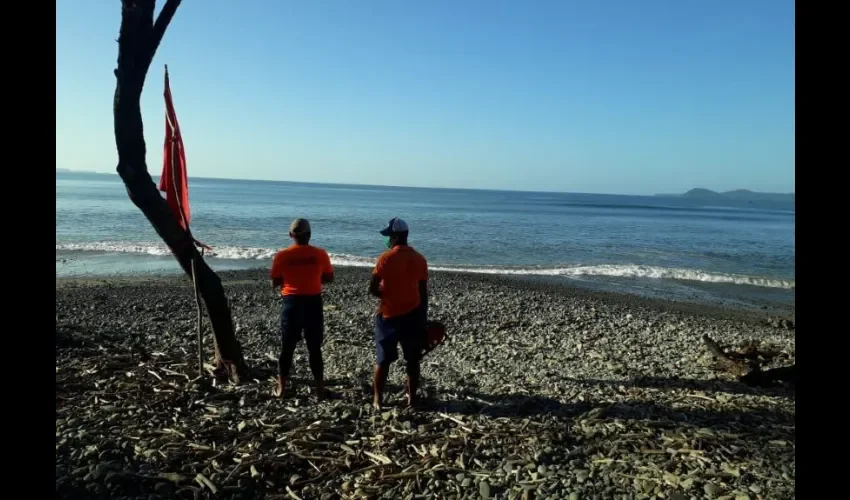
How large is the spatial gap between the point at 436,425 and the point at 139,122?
458cm

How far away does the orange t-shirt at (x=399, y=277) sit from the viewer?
5.52 m

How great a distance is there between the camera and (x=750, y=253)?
31.4 m

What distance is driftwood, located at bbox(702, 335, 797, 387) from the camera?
20.9 feet

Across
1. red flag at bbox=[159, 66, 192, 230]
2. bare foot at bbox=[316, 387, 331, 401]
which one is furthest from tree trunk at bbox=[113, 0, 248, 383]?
bare foot at bbox=[316, 387, 331, 401]

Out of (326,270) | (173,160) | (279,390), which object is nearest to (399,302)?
(326,270)

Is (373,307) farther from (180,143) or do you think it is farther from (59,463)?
(59,463)

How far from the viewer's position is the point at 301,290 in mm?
5820

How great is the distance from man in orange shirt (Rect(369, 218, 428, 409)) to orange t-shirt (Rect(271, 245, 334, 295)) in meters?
0.69

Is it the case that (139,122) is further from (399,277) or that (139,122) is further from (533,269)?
(533,269)

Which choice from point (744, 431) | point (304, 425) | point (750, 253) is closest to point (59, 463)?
point (304, 425)

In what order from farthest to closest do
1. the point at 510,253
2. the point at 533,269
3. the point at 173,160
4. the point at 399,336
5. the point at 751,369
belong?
the point at 510,253, the point at 533,269, the point at 751,369, the point at 173,160, the point at 399,336

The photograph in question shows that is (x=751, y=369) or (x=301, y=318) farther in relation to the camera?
(x=751, y=369)

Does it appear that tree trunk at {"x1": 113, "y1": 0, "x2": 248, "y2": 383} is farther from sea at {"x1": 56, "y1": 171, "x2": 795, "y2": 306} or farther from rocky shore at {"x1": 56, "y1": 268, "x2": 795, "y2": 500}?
sea at {"x1": 56, "y1": 171, "x2": 795, "y2": 306}
